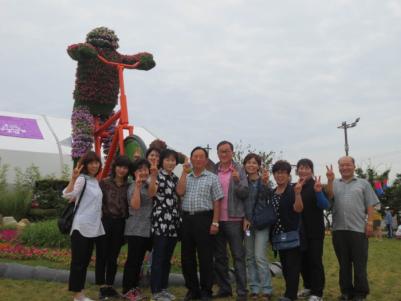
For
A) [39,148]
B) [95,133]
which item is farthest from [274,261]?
[39,148]

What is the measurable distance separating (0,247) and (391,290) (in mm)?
5811

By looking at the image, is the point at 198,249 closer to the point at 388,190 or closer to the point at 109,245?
the point at 109,245

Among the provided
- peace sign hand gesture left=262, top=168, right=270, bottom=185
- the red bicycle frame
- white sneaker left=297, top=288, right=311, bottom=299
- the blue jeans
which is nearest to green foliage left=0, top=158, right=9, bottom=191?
the red bicycle frame

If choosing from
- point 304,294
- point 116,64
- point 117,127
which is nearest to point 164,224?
point 304,294

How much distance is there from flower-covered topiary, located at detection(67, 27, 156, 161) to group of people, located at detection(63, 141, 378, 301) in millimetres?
3850

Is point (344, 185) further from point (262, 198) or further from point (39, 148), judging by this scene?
point (39, 148)

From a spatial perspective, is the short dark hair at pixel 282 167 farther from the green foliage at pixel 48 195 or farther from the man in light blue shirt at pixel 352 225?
the green foliage at pixel 48 195

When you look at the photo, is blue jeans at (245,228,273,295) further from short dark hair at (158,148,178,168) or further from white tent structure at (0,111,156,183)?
white tent structure at (0,111,156,183)

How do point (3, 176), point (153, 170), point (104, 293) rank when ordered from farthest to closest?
point (3, 176), point (104, 293), point (153, 170)

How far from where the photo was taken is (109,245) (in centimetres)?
459

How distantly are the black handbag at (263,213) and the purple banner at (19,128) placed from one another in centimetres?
1471

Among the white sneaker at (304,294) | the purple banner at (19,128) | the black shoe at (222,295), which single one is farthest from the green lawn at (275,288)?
the purple banner at (19,128)

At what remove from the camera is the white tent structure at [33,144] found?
16.1 meters

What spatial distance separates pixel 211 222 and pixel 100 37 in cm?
521
